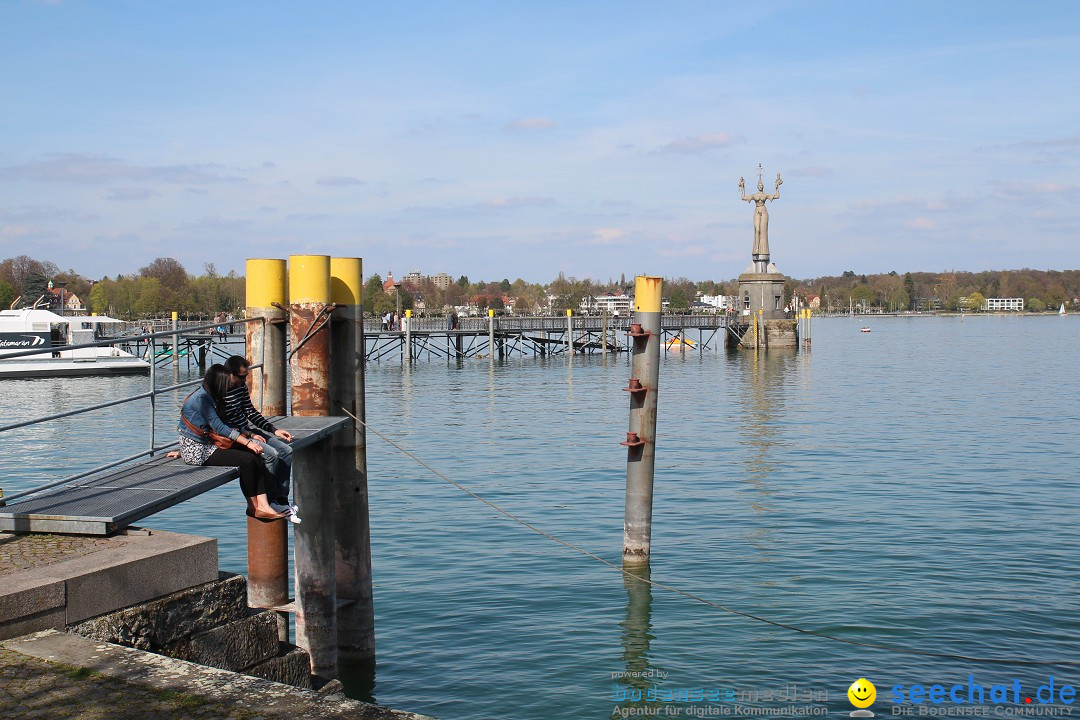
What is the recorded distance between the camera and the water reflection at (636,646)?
10062mm

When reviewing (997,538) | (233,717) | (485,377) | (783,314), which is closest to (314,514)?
(233,717)

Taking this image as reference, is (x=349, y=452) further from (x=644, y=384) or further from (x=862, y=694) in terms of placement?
(x=862, y=694)

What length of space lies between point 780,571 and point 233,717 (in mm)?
11198

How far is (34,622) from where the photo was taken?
5387 mm

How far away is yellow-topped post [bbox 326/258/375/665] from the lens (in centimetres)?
980

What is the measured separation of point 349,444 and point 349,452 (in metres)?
0.08

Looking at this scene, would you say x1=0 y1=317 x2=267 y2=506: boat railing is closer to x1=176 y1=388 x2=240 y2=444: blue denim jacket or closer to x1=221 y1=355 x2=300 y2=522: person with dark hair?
x1=176 y1=388 x2=240 y2=444: blue denim jacket

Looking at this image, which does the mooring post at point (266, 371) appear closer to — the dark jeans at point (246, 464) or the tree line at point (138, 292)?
the dark jeans at point (246, 464)

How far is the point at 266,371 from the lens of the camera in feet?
32.1

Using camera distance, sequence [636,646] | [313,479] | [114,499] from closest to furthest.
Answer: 1. [114,499]
2. [313,479]
3. [636,646]

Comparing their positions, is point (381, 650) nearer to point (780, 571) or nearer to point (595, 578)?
point (595, 578)

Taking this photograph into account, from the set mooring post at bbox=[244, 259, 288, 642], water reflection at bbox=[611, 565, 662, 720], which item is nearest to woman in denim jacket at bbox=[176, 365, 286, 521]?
mooring post at bbox=[244, 259, 288, 642]

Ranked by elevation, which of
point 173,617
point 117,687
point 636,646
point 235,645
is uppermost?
point 117,687

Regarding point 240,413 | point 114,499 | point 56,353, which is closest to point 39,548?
point 114,499
